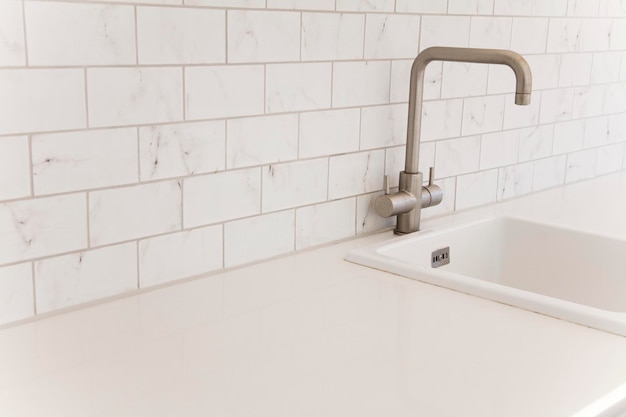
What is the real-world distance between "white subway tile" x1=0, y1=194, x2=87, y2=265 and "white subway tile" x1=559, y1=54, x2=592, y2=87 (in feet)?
4.92

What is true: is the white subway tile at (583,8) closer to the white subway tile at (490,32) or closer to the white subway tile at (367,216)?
the white subway tile at (490,32)

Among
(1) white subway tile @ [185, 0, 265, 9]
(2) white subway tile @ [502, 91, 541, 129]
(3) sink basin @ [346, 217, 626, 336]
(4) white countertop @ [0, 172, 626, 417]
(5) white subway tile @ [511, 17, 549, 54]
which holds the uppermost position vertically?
(1) white subway tile @ [185, 0, 265, 9]

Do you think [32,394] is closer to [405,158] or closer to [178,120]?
[178,120]

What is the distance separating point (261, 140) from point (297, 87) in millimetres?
124

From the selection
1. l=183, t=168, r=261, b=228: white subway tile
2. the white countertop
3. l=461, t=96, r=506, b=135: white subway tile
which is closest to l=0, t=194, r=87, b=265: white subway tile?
the white countertop

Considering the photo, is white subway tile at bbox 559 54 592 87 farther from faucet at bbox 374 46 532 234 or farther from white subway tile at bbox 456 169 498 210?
faucet at bbox 374 46 532 234

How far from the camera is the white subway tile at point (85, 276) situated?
1.18 m

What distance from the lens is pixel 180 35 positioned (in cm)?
129

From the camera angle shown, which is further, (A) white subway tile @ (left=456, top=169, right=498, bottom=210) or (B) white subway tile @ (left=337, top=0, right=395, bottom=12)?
(A) white subway tile @ (left=456, top=169, right=498, bottom=210)

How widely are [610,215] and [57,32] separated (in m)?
1.40

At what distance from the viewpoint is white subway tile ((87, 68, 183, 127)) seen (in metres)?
1.20

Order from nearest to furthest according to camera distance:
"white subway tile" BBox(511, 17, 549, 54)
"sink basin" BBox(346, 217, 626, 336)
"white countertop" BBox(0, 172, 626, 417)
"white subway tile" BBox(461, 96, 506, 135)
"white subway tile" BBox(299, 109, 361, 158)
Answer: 1. "white countertop" BBox(0, 172, 626, 417)
2. "white subway tile" BBox(299, 109, 361, 158)
3. "sink basin" BBox(346, 217, 626, 336)
4. "white subway tile" BBox(461, 96, 506, 135)
5. "white subway tile" BBox(511, 17, 549, 54)

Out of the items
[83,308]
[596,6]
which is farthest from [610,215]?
[83,308]

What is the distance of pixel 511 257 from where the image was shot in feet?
6.13
